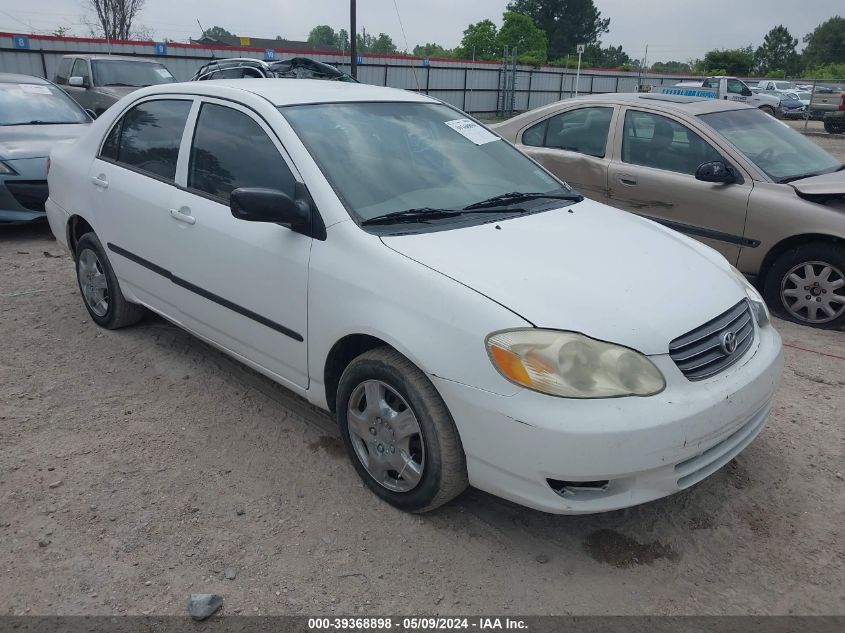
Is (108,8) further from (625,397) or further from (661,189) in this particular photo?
(625,397)

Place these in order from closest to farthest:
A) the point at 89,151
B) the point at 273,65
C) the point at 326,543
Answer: the point at 326,543 < the point at 89,151 < the point at 273,65

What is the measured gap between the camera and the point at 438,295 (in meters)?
2.52

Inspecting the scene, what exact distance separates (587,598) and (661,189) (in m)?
4.05

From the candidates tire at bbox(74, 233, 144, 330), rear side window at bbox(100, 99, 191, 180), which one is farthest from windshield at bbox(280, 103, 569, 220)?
tire at bbox(74, 233, 144, 330)

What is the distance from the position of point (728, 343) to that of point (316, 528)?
179 cm

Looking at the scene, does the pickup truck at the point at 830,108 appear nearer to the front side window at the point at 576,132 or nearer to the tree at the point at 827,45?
the front side window at the point at 576,132

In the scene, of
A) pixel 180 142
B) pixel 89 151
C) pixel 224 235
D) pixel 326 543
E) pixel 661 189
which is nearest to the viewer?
pixel 326 543

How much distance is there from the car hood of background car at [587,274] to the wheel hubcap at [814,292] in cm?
223

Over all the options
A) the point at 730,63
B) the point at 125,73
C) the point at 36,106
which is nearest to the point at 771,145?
the point at 36,106

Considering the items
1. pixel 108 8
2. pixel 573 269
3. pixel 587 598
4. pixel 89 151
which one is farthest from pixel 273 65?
pixel 108 8

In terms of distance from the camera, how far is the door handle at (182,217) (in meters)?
3.51

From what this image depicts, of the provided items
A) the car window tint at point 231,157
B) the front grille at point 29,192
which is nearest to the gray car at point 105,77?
the front grille at point 29,192

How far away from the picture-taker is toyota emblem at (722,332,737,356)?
2.65 m

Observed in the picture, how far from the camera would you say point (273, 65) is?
10.9m
